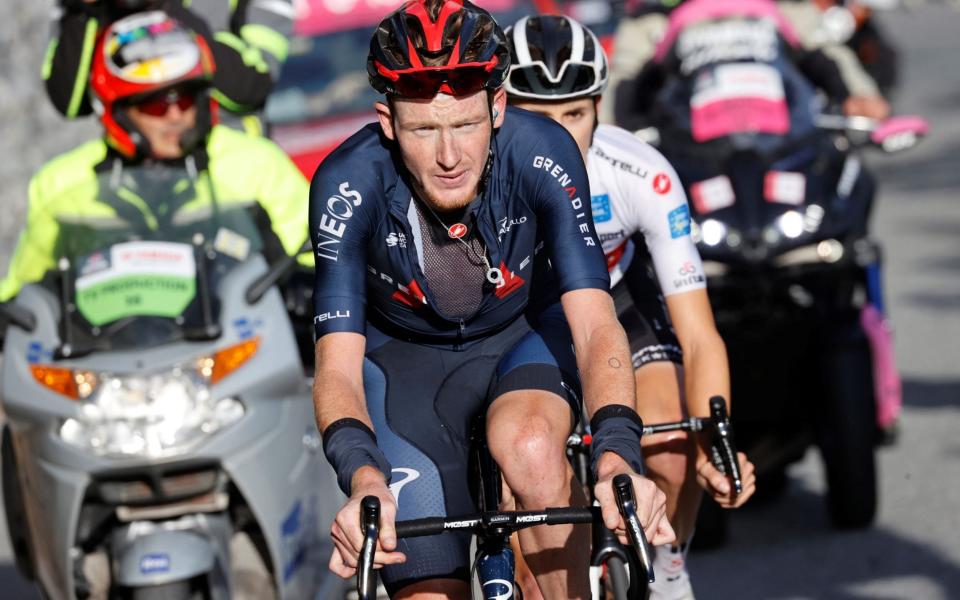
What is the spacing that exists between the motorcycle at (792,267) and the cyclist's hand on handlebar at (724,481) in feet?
8.39

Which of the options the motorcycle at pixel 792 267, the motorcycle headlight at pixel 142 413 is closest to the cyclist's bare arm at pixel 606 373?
the motorcycle headlight at pixel 142 413

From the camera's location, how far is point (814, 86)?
8.96 meters

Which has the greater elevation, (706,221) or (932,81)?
(706,221)

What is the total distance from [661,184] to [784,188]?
8.43 ft

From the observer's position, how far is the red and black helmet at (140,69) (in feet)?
22.2

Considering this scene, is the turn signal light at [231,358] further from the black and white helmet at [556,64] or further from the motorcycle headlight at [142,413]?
the black and white helmet at [556,64]

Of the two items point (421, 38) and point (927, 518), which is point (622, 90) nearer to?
point (927, 518)

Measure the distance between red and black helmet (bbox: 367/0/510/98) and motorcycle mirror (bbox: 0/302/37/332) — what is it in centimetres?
197

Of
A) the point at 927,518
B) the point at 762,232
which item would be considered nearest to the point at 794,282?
the point at 762,232

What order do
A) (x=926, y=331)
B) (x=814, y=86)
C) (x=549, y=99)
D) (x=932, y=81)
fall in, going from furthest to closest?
(x=932, y=81)
(x=926, y=331)
(x=814, y=86)
(x=549, y=99)

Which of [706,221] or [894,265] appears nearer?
[706,221]

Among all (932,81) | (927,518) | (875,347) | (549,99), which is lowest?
(932,81)

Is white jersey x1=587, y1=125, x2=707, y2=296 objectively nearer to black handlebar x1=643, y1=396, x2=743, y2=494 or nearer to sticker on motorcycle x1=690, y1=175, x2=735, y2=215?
black handlebar x1=643, y1=396, x2=743, y2=494

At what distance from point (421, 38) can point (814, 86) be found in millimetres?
4924
